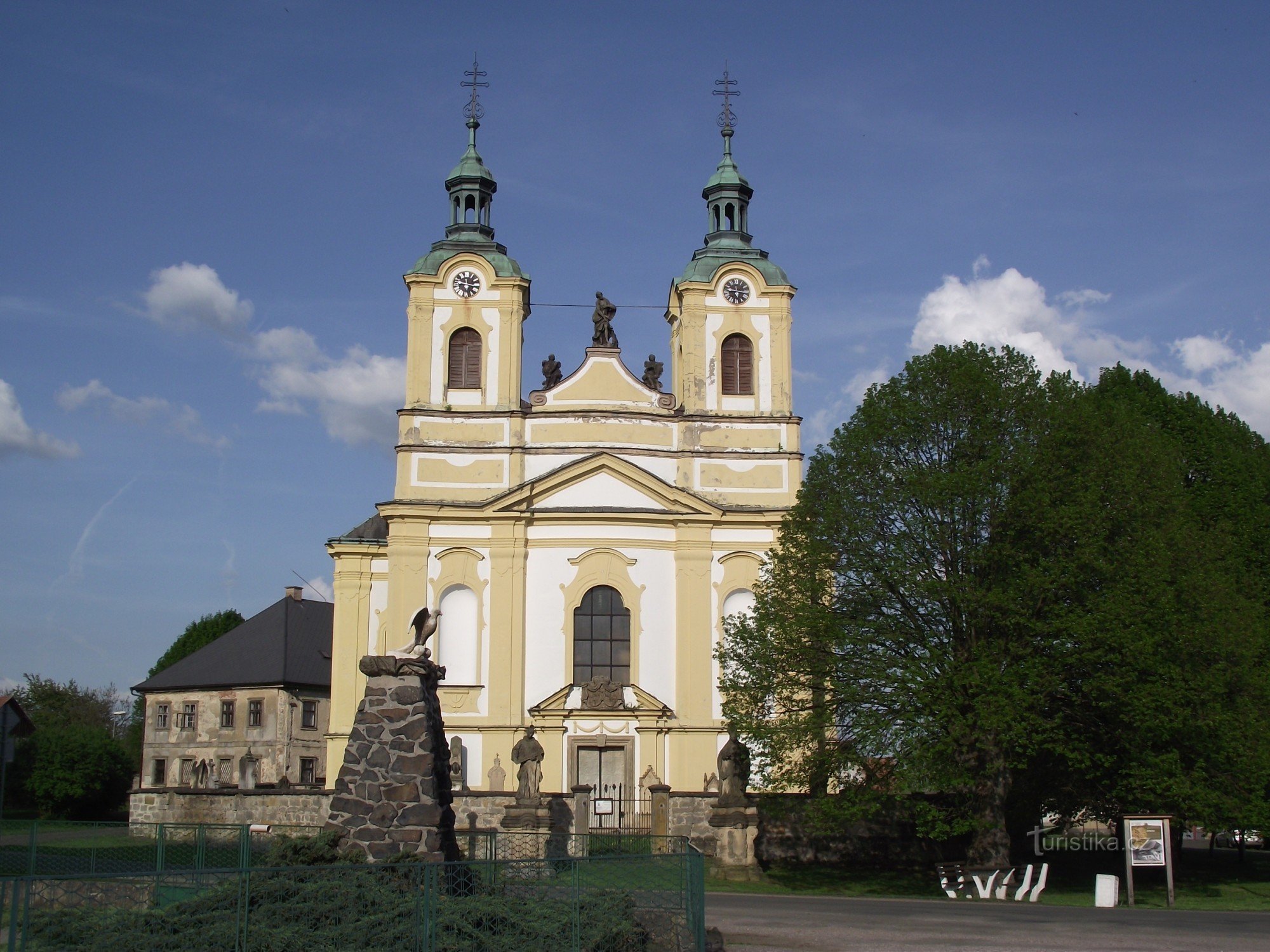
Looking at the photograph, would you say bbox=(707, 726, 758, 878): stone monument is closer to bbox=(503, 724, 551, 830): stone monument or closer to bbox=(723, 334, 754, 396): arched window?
bbox=(503, 724, 551, 830): stone monument

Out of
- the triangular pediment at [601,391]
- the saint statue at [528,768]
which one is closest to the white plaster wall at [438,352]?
the triangular pediment at [601,391]

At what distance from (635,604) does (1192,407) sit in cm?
1537

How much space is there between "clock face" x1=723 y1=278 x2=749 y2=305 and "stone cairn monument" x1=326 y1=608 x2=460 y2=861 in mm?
25817

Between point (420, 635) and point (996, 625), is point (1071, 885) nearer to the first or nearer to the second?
point (996, 625)

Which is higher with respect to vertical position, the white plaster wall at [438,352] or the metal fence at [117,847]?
the white plaster wall at [438,352]

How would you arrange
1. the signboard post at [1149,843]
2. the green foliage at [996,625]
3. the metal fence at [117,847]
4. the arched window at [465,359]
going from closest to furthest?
the metal fence at [117,847], the signboard post at [1149,843], the green foliage at [996,625], the arched window at [465,359]

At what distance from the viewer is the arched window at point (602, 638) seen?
117ft

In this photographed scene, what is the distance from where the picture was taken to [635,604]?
3584 cm

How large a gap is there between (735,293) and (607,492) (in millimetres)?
7141

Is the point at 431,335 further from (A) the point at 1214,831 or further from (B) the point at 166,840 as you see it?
(A) the point at 1214,831

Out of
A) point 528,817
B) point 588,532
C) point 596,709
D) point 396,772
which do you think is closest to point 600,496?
point 588,532

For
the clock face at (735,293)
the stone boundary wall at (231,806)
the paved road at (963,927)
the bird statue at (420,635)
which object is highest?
the clock face at (735,293)

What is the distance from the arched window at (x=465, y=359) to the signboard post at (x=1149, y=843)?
21.3 meters

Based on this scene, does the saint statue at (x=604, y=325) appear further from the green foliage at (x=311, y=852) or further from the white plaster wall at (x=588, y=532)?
the green foliage at (x=311, y=852)
